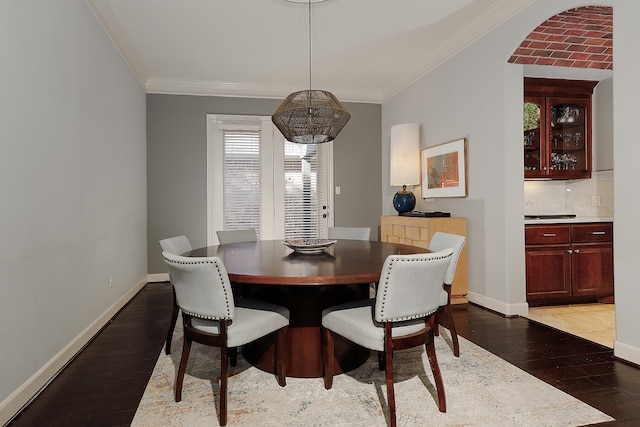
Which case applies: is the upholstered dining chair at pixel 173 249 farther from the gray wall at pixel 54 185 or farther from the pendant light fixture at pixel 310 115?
the pendant light fixture at pixel 310 115

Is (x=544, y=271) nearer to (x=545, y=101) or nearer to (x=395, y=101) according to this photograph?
(x=545, y=101)

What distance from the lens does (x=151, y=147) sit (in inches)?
209

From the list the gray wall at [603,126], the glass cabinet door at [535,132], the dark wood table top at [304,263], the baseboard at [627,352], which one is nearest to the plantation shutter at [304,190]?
the dark wood table top at [304,263]

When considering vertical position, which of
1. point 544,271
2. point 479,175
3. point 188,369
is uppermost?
point 479,175

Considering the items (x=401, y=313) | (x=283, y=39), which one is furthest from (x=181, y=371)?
(x=283, y=39)

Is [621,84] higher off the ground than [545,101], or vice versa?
[545,101]

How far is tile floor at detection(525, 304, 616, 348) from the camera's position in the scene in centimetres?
303

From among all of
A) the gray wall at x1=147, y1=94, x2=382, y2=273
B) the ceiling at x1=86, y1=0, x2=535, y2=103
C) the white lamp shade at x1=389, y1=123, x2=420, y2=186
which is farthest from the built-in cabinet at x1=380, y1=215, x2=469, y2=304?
the gray wall at x1=147, y1=94, x2=382, y2=273

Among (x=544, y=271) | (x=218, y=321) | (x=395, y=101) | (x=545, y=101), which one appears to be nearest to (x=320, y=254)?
(x=218, y=321)

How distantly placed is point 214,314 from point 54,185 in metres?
1.47

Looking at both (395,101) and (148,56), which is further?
(395,101)

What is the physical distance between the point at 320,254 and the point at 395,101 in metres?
3.72

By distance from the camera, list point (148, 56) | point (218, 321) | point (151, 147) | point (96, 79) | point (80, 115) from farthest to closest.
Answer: point (151, 147) → point (148, 56) → point (96, 79) → point (80, 115) → point (218, 321)

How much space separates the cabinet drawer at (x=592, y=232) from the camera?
3806 mm
